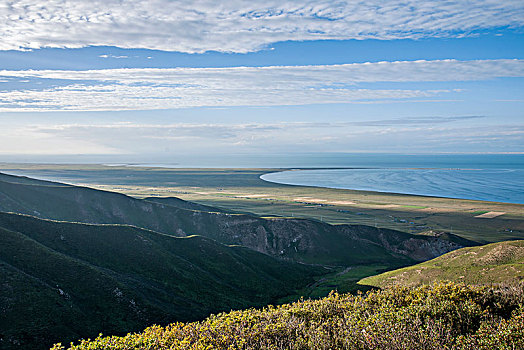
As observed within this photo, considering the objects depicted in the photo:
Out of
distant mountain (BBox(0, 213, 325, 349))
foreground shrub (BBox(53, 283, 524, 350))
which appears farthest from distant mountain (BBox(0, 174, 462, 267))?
foreground shrub (BBox(53, 283, 524, 350))

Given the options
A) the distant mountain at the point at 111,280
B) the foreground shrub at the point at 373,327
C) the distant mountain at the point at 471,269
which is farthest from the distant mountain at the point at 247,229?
the foreground shrub at the point at 373,327

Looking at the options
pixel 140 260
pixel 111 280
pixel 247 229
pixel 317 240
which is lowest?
pixel 317 240

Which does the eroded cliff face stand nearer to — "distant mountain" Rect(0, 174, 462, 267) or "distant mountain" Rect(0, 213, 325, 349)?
"distant mountain" Rect(0, 174, 462, 267)

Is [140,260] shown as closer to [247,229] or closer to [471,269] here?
[471,269]

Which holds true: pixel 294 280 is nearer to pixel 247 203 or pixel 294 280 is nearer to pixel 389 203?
pixel 247 203

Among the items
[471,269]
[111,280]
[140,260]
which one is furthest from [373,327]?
[140,260]
